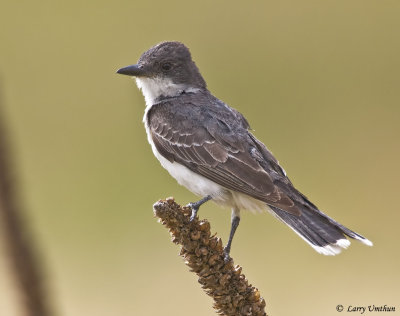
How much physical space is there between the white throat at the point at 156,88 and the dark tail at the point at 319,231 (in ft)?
6.29

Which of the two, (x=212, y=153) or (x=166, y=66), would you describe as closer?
(x=212, y=153)

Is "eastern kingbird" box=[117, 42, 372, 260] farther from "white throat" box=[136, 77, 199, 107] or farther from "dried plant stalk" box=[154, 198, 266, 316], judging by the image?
"dried plant stalk" box=[154, 198, 266, 316]

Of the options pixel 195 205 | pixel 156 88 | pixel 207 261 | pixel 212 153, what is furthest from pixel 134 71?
pixel 207 261

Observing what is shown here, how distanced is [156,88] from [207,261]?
3.31 m

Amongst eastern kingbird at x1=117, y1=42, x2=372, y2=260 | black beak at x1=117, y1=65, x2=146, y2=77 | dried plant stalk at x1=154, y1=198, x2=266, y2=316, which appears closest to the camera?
dried plant stalk at x1=154, y1=198, x2=266, y2=316

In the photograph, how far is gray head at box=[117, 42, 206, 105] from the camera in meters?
6.95

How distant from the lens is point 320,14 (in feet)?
43.2

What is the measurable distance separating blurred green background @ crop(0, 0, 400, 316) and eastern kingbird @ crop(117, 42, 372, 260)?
973 millimetres

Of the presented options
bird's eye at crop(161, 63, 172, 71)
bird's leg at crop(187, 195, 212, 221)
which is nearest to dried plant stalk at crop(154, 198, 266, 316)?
bird's leg at crop(187, 195, 212, 221)

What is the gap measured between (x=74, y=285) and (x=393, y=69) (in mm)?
6521

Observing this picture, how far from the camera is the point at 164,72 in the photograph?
7047 mm

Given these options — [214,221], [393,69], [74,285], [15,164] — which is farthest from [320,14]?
[15,164]

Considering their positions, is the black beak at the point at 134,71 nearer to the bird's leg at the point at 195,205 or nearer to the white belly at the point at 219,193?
the white belly at the point at 219,193

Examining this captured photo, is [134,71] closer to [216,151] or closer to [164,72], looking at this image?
[164,72]
